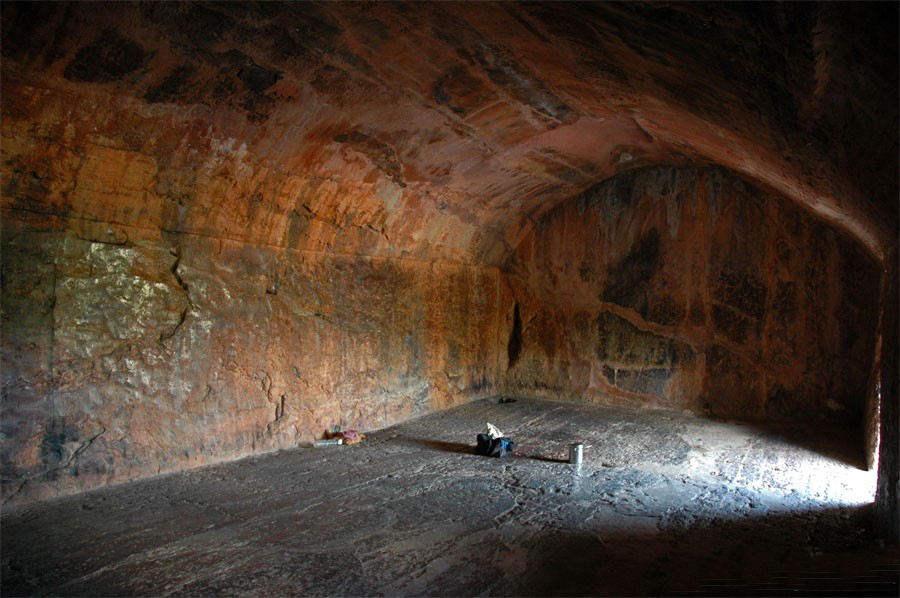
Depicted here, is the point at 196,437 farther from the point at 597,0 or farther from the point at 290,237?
the point at 597,0

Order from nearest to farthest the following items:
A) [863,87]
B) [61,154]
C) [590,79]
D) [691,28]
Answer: [863,87]
[691,28]
[61,154]
[590,79]

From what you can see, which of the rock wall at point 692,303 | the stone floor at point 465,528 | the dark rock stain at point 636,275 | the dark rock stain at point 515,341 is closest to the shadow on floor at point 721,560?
the stone floor at point 465,528

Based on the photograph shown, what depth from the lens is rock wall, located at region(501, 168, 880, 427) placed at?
6730 millimetres

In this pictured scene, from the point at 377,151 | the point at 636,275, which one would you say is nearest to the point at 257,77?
the point at 377,151

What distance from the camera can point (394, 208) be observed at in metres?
6.26

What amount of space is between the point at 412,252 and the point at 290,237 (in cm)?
184

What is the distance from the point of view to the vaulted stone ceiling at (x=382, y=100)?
2.11m

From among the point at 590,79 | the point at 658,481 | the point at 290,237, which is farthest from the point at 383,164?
the point at 658,481

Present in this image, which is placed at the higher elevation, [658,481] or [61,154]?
[61,154]

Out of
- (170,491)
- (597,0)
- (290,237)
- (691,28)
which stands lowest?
(170,491)

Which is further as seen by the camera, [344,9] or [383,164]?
[383,164]

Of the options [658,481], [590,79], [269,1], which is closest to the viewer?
[269,1]

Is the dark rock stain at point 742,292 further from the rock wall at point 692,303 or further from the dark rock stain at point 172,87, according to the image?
the dark rock stain at point 172,87

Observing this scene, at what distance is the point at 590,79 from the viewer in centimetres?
399
